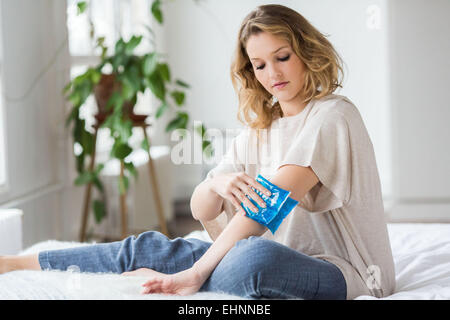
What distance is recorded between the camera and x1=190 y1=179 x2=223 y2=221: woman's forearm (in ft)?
3.88

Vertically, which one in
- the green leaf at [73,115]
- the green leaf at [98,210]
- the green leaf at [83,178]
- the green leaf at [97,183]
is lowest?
the green leaf at [98,210]

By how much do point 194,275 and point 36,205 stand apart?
155cm

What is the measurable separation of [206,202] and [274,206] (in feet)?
0.83

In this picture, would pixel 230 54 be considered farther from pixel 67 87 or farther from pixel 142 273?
pixel 142 273

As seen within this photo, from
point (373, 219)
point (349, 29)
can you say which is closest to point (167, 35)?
point (349, 29)

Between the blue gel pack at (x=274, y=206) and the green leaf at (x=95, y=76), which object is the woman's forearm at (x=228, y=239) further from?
the green leaf at (x=95, y=76)

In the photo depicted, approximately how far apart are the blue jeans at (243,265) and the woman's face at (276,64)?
1.11ft

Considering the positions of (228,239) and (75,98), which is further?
(75,98)

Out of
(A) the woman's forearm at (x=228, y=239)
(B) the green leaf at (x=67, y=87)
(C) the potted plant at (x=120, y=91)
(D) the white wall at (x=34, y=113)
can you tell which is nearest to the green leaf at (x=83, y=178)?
(C) the potted plant at (x=120, y=91)

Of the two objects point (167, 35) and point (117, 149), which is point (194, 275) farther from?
point (167, 35)

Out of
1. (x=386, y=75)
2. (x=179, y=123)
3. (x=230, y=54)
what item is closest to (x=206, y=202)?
(x=179, y=123)

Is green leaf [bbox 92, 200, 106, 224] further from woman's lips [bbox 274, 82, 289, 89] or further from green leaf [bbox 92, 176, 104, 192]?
woman's lips [bbox 274, 82, 289, 89]

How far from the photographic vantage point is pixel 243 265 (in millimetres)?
975

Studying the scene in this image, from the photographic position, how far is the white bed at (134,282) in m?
1.01
